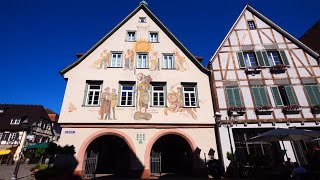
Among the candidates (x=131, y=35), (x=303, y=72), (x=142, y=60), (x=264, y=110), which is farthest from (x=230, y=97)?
(x=131, y=35)

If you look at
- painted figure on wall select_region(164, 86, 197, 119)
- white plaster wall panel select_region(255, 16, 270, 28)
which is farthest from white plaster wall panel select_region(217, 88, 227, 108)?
white plaster wall panel select_region(255, 16, 270, 28)

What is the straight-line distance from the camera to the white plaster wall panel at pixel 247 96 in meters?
13.5

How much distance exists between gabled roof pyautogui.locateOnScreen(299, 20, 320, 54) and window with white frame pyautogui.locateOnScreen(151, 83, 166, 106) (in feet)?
47.7

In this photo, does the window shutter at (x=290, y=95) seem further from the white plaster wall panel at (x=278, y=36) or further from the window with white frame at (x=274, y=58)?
the white plaster wall panel at (x=278, y=36)

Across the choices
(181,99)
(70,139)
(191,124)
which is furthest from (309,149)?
(70,139)

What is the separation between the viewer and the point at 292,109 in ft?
42.6

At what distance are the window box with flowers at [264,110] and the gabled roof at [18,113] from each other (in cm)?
3022

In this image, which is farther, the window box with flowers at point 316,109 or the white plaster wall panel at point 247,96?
the white plaster wall panel at point 247,96

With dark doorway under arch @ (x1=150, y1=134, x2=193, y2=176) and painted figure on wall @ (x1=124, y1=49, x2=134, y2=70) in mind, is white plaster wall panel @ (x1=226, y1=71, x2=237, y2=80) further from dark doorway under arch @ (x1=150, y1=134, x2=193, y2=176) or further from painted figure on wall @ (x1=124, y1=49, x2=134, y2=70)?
painted figure on wall @ (x1=124, y1=49, x2=134, y2=70)

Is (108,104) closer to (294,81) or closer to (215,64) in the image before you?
(215,64)

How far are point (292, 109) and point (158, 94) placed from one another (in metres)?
8.97

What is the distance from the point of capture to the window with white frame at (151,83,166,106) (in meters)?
13.6

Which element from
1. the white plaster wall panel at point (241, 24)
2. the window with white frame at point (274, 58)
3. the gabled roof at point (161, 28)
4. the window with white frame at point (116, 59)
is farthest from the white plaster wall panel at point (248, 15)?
the window with white frame at point (116, 59)

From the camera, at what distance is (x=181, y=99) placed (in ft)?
44.9
